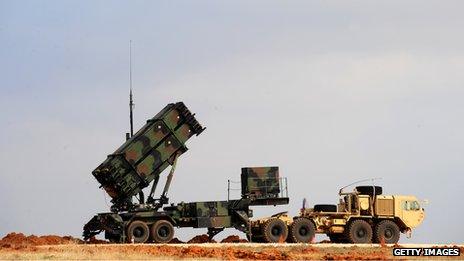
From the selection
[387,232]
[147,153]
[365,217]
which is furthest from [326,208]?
[147,153]

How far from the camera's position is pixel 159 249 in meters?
38.8

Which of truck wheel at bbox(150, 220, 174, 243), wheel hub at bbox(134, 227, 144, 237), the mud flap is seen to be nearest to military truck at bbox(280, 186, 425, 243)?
truck wheel at bbox(150, 220, 174, 243)

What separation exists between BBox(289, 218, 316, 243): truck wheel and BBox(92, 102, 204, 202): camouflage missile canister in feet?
20.0

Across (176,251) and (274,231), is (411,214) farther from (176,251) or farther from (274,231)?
(176,251)

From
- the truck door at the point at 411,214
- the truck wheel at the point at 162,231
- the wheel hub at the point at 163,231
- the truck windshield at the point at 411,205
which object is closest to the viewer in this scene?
the truck wheel at the point at 162,231

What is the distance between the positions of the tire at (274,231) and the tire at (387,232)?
14.7 feet

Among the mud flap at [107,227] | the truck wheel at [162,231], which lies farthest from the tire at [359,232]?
the mud flap at [107,227]

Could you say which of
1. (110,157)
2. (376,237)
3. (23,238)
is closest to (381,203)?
(376,237)

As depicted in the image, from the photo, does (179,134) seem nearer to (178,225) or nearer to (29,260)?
(178,225)

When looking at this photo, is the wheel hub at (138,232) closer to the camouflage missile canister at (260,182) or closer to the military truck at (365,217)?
the camouflage missile canister at (260,182)

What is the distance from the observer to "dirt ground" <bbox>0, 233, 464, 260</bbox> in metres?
35.7

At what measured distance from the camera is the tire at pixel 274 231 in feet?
148

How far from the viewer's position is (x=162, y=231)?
146 feet

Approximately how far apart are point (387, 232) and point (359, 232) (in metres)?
1.38
